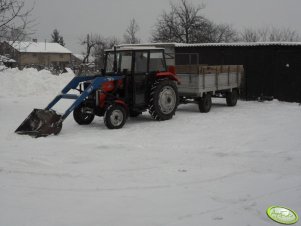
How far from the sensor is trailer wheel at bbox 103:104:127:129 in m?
10.7

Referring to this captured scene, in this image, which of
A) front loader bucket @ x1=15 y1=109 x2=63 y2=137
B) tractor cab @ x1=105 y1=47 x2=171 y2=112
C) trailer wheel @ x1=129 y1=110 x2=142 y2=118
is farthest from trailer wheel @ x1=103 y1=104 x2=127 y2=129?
trailer wheel @ x1=129 y1=110 x2=142 y2=118

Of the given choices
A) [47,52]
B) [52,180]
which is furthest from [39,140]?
[47,52]

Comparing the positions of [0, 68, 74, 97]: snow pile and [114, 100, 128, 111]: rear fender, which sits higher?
[0, 68, 74, 97]: snow pile

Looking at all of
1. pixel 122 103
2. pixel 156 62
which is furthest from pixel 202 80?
pixel 122 103

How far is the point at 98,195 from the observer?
5.66 metres

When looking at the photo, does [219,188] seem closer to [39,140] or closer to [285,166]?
[285,166]

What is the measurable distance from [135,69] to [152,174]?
5690 millimetres

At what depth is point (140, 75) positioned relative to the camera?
39.4ft

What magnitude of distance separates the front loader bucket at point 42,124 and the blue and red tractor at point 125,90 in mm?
178

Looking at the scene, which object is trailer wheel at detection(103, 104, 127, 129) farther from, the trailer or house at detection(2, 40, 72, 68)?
house at detection(2, 40, 72, 68)

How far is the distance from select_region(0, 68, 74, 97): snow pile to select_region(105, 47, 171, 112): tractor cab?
28.8ft

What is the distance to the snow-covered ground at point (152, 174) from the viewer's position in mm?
5016

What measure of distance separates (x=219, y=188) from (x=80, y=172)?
7.21ft

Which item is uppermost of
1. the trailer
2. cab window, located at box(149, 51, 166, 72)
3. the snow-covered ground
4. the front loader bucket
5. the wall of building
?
the wall of building
